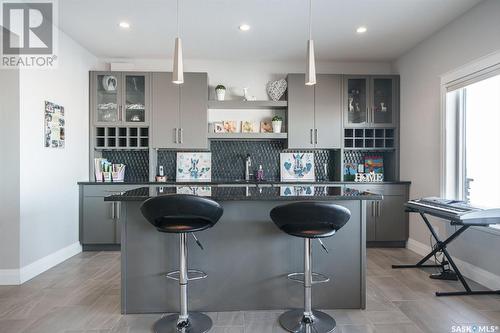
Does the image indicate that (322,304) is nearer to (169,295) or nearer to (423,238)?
(169,295)

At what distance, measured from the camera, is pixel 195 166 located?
15.2ft

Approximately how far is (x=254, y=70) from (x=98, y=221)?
313 cm

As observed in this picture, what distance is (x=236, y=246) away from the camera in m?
2.37

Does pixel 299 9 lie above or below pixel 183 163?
above

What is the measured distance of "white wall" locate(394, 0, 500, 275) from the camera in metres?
2.90

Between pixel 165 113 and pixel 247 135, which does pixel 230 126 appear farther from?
pixel 165 113

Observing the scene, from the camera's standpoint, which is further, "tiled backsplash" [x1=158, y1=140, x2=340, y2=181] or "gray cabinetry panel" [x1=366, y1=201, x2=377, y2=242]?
"tiled backsplash" [x1=158, y1=140, x2=340, y2=181]

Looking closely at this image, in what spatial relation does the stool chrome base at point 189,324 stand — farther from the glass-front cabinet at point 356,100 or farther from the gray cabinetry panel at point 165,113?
the glass-front cabinet at point 356,100

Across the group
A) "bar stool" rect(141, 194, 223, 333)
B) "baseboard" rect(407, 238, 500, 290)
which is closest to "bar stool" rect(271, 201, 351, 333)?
"bar stool" rect(141, 194, 223, 333)

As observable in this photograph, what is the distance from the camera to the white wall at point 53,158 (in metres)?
3.03

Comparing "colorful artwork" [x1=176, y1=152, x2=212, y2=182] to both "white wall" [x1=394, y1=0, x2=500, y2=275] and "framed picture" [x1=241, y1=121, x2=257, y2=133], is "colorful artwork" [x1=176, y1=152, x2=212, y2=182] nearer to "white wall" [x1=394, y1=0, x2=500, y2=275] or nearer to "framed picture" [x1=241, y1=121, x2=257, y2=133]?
"framed picture" [x1=241, y1=121, x2=257, y2=133]

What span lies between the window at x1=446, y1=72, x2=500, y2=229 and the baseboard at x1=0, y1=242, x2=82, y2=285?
180 inches

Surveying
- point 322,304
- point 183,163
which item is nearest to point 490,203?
point 322,304

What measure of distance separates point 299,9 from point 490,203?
2.74 metres
